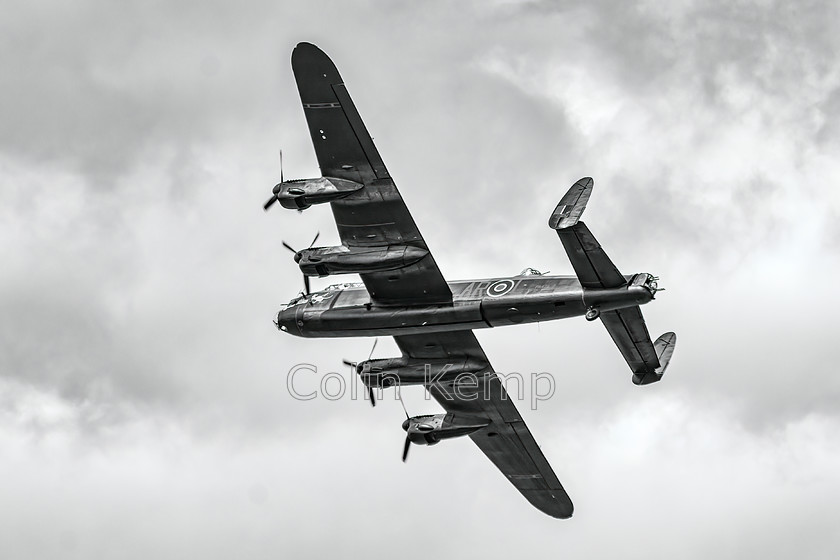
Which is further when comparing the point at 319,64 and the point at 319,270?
the point at 319,270

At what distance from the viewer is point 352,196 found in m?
51.9

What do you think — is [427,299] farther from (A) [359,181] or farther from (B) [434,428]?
(B) [434,428]

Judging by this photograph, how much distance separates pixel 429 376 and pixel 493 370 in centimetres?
281

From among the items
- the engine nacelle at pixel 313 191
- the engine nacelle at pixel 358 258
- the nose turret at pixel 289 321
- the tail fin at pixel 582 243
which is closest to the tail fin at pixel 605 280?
the tail fin at pixel 582 243

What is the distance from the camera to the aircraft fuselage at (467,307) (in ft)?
168

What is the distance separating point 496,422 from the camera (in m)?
63.1

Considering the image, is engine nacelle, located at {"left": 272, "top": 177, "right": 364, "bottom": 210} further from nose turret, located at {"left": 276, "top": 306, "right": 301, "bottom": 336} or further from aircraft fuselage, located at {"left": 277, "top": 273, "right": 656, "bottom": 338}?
nose turret, located at {"left": 276, "top": 306, "right": 301, "bottom": 336}

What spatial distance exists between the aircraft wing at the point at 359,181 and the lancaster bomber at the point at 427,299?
47 mm

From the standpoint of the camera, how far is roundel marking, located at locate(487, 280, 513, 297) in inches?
2149

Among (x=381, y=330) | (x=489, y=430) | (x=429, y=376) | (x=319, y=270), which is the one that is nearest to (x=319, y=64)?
(x=319, y=270)

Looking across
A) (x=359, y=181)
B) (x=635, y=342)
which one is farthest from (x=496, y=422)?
(x=359, y=181)

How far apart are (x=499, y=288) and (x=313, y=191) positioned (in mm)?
8631

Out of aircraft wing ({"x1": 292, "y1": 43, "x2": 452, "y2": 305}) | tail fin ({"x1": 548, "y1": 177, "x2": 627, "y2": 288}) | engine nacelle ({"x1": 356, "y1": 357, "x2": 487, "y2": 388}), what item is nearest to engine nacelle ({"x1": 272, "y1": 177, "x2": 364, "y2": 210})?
aircraft wing ({"x1": 292, "y1": 43, "x2": 452, "y2": 305})

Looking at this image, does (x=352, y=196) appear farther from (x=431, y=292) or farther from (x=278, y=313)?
(x=278, y=313)
